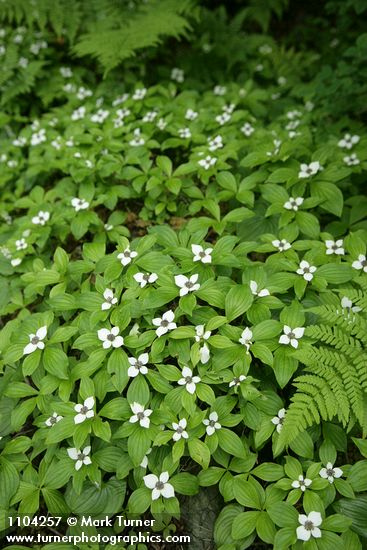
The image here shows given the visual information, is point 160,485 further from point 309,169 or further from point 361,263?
point 309,169

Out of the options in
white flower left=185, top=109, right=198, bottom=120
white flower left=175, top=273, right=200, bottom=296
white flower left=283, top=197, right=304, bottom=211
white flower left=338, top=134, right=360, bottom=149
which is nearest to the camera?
white flower left=175, top=273, right=200, bottom=296

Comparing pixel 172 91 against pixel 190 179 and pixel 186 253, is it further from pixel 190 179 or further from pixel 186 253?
pixel 186 253

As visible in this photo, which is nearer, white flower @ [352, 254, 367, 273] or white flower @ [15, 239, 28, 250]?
white flower @ [352, 254, 367, 273]

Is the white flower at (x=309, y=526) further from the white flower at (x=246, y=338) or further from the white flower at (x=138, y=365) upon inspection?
the white flower at (x=138, y=365)

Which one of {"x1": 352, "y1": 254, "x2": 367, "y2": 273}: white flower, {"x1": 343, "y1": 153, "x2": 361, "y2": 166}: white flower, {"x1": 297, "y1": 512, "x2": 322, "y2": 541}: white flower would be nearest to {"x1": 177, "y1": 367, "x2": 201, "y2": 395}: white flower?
{"x1": 297, "y1": 512, "x2": 322, "y2": 541}: white flower

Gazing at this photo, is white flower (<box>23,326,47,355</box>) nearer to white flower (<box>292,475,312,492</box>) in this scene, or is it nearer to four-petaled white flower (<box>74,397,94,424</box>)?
four-petaled white flower (<box>74,397,94,424</box>)

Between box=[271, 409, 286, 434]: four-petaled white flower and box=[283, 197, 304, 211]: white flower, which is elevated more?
box=[283, 197, 304, 211]: white flower

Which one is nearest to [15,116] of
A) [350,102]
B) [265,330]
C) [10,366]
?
[10,366]

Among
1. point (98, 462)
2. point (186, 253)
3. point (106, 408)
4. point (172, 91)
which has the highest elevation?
point (172, 91)
